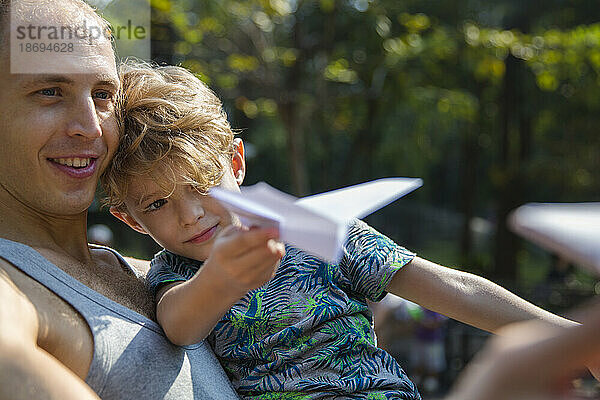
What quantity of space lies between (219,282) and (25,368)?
1.29 feet

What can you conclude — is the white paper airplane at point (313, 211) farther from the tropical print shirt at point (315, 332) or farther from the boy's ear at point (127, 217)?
the boy's ear at point (127, 217)

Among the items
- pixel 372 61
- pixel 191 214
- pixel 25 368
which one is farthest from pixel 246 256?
pixel 372 61

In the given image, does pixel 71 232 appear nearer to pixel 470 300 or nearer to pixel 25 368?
pixel 25 368

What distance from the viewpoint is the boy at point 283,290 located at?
183 cm

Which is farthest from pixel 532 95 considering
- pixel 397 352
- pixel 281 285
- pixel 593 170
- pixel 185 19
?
pixel 281 285

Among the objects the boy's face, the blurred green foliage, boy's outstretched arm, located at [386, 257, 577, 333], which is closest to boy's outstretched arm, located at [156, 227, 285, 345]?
the boy's face

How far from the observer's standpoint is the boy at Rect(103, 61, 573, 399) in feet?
5.99

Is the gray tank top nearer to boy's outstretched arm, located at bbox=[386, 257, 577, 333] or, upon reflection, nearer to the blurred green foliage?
boy's outstretched arm, located at bbox=[386, 257, 577, 333]

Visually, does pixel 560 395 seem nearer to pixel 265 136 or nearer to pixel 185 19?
pixel 185 19

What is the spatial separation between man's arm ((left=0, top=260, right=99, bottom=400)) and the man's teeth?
1.68 feet

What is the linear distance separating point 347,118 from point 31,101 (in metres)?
9.75

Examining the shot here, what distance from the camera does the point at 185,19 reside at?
8078mm

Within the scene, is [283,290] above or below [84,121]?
below

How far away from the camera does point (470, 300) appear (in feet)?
5.95
